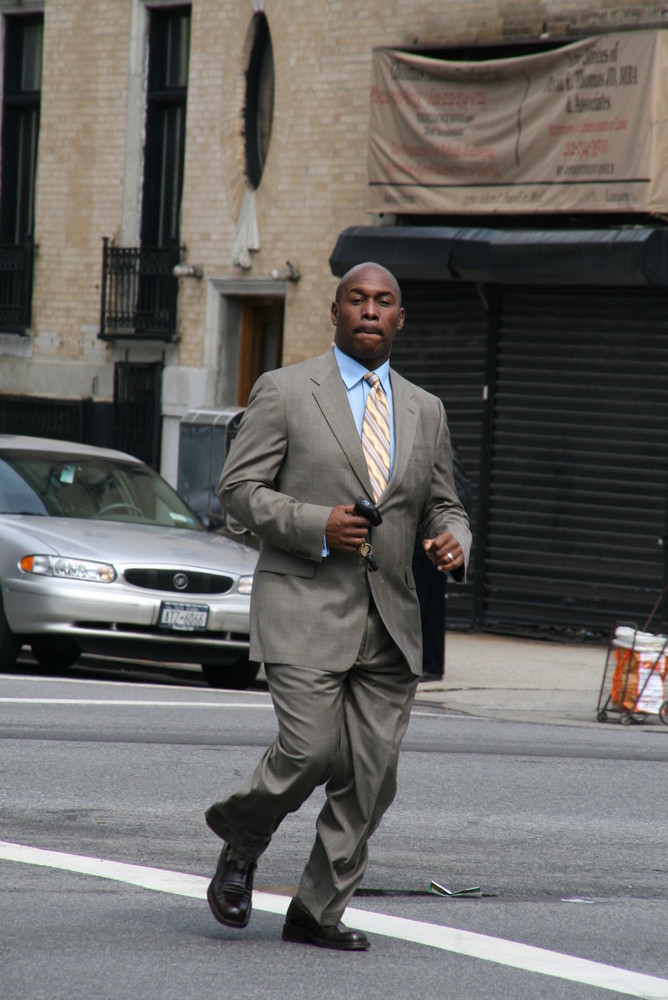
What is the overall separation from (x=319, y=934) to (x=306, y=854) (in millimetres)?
Answer: 1389

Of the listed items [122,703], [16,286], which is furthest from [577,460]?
[16,286]

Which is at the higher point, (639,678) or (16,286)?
(16,286)

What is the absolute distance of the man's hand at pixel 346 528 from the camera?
4.72 metres

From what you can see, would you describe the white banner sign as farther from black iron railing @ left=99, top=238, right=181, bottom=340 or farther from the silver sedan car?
the silver sedan car

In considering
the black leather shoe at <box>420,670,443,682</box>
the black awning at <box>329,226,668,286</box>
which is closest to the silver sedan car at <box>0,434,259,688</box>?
the black leather shoe at <box>420,670,443,682</box>

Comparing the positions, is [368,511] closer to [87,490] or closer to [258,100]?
[87,490]

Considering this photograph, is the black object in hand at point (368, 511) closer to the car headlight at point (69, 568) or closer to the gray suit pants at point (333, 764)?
the gray suit pants at point (333, 764)

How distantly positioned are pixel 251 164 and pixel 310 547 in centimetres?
1429

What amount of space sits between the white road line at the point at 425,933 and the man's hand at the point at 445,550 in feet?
3.68

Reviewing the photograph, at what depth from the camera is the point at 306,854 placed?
6.30m

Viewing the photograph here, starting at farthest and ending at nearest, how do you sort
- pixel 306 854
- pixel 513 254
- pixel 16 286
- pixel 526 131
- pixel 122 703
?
pixel 16 286 → pixel 526 131 → pixel 513 254 → pixel 122 703 → pixel 306 854

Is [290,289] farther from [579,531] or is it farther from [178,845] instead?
[178,845]

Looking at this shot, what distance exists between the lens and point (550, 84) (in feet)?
50.7

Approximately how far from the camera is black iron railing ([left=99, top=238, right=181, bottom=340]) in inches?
755
